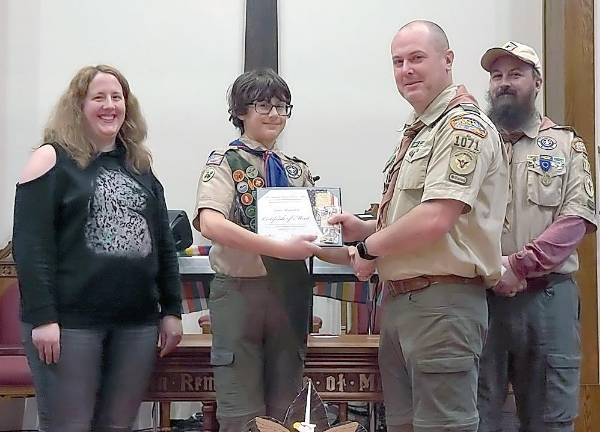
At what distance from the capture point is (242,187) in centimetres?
202

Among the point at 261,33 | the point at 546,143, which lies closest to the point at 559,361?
the point at 546,143

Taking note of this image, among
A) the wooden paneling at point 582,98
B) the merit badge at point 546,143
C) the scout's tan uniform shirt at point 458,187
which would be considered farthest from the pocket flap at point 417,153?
the wooden paneling at point 582,98

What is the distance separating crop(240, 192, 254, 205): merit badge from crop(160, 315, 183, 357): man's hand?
0.41 metres

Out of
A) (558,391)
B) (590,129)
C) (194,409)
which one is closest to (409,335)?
(558,391)

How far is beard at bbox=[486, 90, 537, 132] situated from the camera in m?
2.24

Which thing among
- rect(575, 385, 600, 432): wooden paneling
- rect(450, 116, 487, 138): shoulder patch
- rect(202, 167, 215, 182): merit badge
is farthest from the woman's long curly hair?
rect(575, 385, 600, 432): wooden paneling

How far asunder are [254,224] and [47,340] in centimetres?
59

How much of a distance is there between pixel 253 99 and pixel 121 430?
3.09 feet

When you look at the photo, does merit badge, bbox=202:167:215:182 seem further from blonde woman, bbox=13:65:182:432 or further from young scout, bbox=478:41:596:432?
young scout, bbox=478:41:596:432

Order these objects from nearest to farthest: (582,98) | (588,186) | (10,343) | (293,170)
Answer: (293,170)
(588,186)
(582,98)
(10,343)

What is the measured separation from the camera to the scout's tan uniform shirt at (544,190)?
2.16 m

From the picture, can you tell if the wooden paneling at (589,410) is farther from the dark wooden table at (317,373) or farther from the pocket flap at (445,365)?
the pocket flap at (445,365)

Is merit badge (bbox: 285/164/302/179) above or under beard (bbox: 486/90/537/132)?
under

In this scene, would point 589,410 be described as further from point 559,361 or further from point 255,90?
point 255,90
